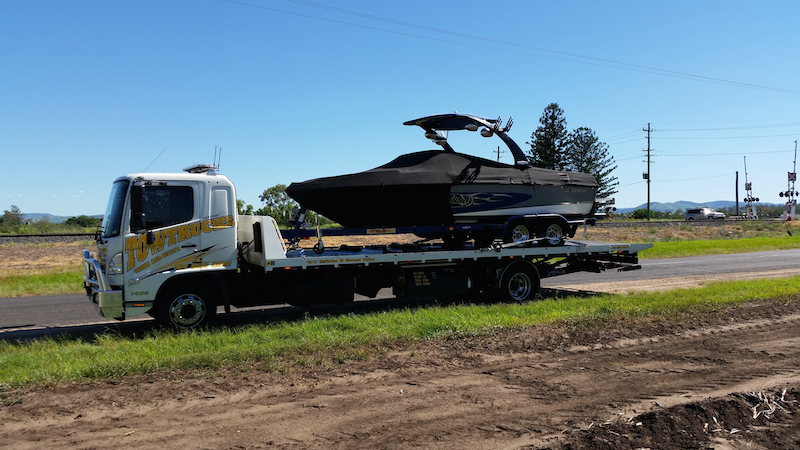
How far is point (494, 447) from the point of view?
442 cm

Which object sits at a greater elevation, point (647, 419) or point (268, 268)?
point (268, 268)

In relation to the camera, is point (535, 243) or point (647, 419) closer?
point (647, 419)

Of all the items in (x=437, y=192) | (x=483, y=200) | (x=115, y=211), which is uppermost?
(x=437, y=192)

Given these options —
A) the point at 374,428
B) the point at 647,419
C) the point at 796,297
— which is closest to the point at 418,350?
the point at 374,428

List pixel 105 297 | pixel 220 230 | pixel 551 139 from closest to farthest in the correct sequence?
pixel 105 297, pixel 220 230, pixel 551 139

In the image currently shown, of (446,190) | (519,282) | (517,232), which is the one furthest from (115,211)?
(519,282)

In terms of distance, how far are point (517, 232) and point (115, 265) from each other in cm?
774

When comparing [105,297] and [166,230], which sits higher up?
[166,230]

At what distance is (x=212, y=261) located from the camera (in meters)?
9.55

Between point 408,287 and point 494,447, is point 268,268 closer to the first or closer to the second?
point 408,287

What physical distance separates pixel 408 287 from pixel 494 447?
6826mm

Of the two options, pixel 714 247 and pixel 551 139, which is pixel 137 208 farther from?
pixel 551 139

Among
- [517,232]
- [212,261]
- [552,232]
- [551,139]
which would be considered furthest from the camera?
[551,139]

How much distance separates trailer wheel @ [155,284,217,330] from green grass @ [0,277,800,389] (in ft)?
0.97
